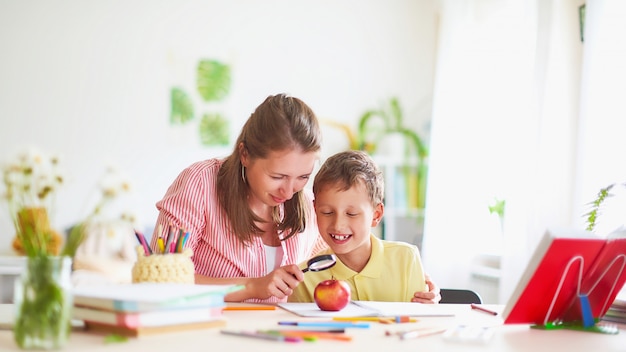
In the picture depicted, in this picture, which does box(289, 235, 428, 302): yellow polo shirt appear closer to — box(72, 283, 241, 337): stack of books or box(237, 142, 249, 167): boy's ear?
box(237, 142, 249, 167): boy's ear

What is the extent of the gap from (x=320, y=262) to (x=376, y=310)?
289 millimetres

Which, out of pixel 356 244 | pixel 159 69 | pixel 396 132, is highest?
pixel 159 69

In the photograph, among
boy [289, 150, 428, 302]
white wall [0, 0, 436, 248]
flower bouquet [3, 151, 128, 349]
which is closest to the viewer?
flower bouquet [3, 151, 128, 349]

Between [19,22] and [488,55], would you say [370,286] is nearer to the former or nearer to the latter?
[488,55]

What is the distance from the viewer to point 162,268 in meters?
1.41

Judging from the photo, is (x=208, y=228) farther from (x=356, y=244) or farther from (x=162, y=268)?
(x=162, y=268)

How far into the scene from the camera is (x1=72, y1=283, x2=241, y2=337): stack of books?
1.20 m

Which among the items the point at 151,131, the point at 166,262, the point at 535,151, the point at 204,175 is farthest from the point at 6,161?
the point at 151,131

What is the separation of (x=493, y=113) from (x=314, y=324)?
124 inches

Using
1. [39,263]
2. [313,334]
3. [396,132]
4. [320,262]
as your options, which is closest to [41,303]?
[39,263]

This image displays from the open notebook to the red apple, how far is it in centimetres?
2

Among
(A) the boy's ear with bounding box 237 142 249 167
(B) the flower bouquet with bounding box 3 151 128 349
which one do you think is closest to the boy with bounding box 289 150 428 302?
(A) the boy's ear with bounding box 237 142 249 167

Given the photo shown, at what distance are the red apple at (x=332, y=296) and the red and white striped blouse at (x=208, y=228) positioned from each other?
38 cm

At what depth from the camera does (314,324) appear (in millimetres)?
1391
